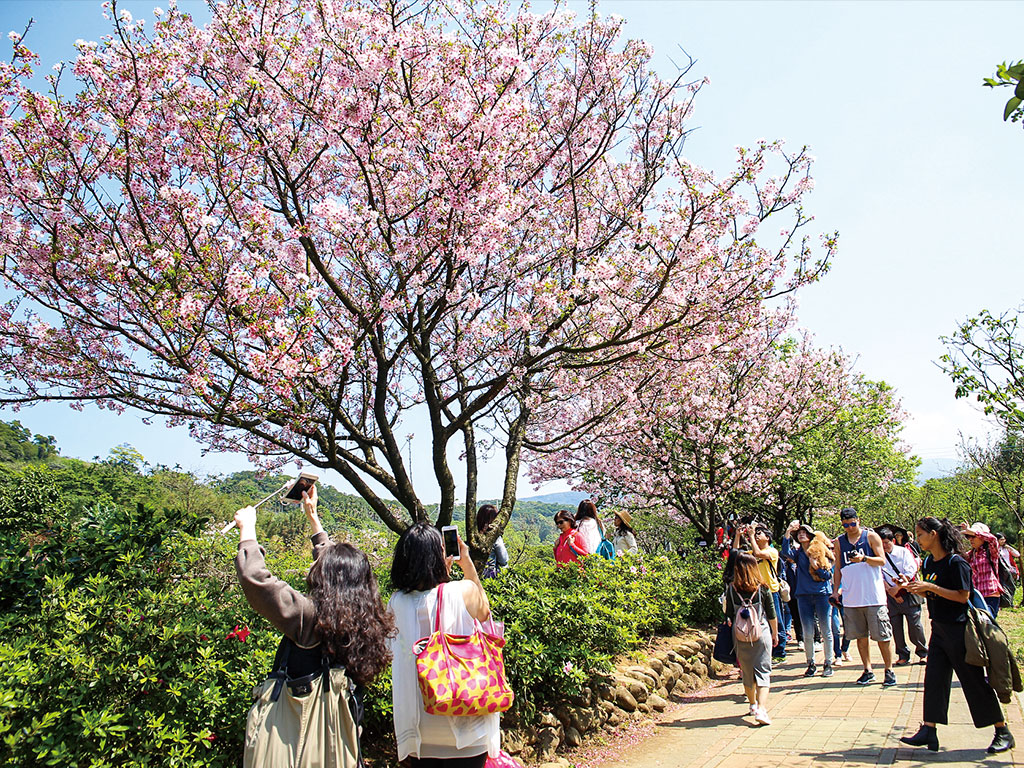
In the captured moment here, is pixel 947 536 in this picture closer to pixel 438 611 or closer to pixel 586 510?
pixel 586 510

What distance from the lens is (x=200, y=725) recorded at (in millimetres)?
3545

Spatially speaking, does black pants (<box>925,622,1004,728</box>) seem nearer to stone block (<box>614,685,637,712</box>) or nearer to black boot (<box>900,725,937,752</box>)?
black boot (<box>900,725,937,752</box>)

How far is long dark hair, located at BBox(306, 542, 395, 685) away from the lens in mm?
2898

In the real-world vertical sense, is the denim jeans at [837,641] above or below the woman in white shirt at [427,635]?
below

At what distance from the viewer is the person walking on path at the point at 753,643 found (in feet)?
21.3

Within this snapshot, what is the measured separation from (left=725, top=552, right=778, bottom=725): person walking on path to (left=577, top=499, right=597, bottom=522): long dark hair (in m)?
2.05

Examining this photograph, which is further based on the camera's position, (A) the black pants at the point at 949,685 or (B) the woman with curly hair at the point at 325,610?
(A) the black pants at the point at 949,685

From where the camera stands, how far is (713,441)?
47.7 ft

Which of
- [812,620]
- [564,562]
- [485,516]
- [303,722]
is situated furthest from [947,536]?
[303,722]

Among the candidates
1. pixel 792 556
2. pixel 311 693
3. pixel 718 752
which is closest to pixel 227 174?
pixel 311 693

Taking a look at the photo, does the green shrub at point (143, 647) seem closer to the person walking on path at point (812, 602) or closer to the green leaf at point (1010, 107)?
the person walking on path at point (812, 602)

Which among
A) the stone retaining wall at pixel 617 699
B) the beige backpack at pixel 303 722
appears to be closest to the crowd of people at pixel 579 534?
the stone retaining wall at pixel 617 699

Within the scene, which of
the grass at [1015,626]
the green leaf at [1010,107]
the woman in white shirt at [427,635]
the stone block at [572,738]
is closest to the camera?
the green leaf at [1010,107]

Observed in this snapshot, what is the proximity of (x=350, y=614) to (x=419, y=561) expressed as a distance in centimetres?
57
